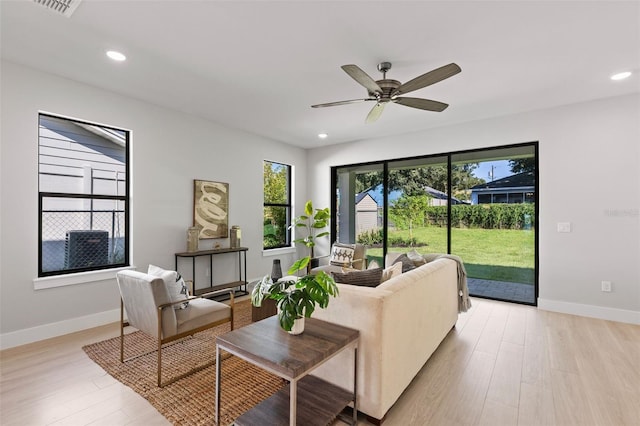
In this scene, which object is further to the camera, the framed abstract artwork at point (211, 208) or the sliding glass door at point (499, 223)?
the framed abstract artwork at point (211, 208)

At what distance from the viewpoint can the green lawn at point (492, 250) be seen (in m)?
4.28

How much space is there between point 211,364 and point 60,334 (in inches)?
74.9

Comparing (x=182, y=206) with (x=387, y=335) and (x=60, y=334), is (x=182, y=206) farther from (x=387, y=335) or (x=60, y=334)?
(x=387, y=335)

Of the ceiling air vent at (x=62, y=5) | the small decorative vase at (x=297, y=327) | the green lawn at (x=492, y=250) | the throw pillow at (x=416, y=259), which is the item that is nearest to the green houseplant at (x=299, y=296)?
the small decorative vase at (x=297, y=327)

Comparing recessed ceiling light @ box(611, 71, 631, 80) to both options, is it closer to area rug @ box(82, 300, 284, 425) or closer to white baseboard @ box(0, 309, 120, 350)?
area rug @ box(82, 300, 284, 425)

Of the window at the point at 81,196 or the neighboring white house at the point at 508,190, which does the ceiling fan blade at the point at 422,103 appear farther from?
the window at the point at 81,196

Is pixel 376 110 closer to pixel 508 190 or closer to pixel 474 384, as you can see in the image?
pixel 474 384

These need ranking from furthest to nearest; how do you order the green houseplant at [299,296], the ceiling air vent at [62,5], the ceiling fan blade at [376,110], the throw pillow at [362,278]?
1. the ceiling fan blade at [376,110]
2. the throw pillow at [362,278]
3. the ceiling air vent at [62,5]
4. the green houseplant at [299,296]

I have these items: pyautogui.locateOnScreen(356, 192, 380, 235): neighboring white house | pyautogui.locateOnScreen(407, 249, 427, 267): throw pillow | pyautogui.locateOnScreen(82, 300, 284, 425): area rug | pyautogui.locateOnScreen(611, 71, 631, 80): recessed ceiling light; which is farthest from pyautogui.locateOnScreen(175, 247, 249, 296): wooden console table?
pyautogui.locateOnScreen(611, 71, 631, 80): recessed ceiling light

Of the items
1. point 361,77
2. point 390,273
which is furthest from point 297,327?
point 361,77

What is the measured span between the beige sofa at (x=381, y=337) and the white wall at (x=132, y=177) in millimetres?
2888

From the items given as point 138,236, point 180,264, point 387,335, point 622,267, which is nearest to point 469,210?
point 622,267

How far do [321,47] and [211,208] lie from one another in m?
2.95

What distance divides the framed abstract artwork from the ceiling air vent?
7.96 feet
